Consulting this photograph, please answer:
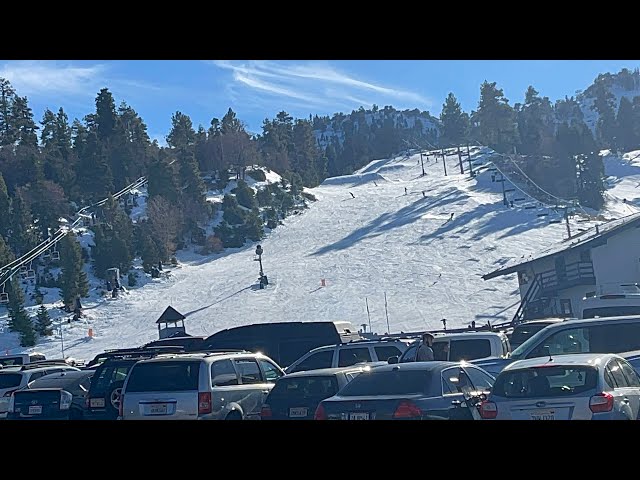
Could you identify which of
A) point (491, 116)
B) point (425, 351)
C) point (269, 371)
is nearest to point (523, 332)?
point (425, 351)

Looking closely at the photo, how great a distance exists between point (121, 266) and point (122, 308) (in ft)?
27.3

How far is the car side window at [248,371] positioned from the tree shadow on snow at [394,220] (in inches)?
2356

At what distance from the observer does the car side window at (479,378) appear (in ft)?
41.7

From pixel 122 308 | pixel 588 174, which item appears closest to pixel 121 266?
pixel 122 308

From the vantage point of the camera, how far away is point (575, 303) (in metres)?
41.5

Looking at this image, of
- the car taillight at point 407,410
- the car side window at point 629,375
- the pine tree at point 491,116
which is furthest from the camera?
the pine tree at point 491,116

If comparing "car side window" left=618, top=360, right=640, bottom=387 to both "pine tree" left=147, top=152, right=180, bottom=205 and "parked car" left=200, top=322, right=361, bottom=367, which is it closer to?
"parked car" left=200, top=322, right=361, bottom=367

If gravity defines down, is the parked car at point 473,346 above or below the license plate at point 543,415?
below

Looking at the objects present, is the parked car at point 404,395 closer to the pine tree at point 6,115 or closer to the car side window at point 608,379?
the car side window at point 608,379

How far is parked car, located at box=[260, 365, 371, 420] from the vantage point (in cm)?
1299

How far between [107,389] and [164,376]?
2.46m

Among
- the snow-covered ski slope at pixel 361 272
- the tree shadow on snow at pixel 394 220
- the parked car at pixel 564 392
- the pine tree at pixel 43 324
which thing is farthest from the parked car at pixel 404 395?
the tree shadow on snow at pixel 394 220
